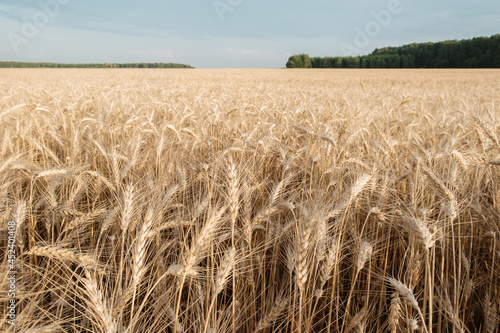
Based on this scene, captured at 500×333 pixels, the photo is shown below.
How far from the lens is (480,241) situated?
5.33 feet

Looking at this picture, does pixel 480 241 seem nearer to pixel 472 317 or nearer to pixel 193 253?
pixel 472 317

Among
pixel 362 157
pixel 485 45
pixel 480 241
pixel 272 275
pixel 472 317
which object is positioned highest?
pixel 485 45

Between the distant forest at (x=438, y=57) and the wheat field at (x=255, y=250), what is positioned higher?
the distant forest at (x=438, y=57)

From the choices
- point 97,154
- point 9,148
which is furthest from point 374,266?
point 9,148

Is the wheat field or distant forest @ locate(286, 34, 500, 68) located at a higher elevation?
distant forest @ locate(286, 34, 500, 68)

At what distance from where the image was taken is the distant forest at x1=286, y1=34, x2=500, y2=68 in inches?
2101

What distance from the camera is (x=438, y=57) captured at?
59344 millimetres

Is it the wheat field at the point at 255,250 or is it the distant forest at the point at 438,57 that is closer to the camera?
the wheat field at the point at 255,250

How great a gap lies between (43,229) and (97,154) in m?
0.76

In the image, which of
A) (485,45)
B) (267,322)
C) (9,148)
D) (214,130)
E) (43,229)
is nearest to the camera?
(267,322)

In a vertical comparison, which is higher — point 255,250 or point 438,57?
point 438,57

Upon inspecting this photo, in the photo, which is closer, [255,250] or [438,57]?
[255,250]

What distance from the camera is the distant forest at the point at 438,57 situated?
53.4m

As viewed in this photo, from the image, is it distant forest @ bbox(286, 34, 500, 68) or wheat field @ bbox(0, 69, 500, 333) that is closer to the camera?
wheat field @ bbox(0, 69, 500, 333)
